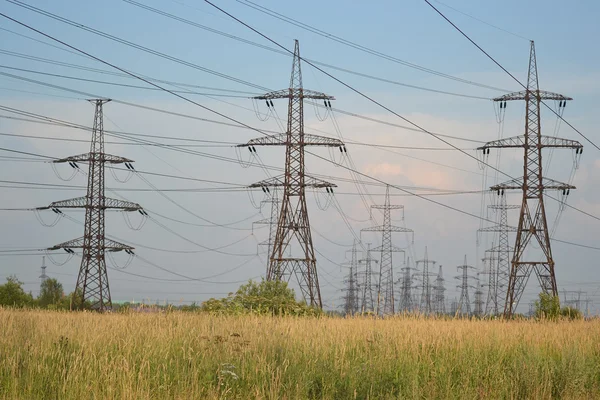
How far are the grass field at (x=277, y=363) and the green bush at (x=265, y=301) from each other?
11.5m

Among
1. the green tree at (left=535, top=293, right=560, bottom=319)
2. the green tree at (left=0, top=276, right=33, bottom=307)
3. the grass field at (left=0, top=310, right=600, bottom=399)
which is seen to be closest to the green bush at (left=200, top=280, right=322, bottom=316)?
the grass field at (left=0, top=310, right=600, bottom=399)

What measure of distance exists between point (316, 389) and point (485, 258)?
297 ft

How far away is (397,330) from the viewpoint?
2072 centimetres

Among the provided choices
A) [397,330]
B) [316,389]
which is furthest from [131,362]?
[397,330]

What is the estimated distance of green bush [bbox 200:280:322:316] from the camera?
3241 centimetres

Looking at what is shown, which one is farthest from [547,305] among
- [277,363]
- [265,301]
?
[277,363]

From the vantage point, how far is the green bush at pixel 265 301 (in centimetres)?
3241

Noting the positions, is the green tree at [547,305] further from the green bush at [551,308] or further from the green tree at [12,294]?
the green tree at [12,294]

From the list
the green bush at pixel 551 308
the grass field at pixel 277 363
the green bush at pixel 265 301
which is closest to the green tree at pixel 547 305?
the green bush at pixel 551 308

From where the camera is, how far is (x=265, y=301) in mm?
33781

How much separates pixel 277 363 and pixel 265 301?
722 inches

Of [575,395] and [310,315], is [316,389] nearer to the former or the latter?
[575,395]

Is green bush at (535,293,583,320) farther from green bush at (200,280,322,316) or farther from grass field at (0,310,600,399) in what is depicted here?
grass field at (0,310,600,399)

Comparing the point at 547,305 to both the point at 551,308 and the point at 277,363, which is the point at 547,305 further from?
the point at 277,363
